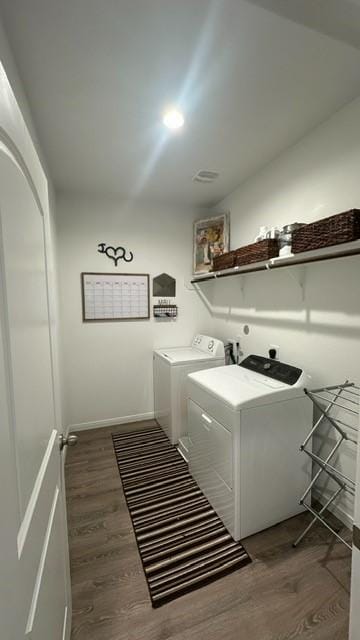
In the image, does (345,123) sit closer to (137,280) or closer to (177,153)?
(177,153)

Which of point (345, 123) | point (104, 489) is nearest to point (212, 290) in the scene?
point (345, 123)

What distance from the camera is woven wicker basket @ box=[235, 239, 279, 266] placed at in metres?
1.80

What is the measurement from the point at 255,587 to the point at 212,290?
2.60m

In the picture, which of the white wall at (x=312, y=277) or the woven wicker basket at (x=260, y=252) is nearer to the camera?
the white wall at (x=312, y=277)

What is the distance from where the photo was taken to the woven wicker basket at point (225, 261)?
2256 millimetres

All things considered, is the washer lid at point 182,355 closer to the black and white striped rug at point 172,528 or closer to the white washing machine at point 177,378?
the white washing machine at point 177,378

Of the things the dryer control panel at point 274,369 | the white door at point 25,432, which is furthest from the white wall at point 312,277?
the white door at point 25,432

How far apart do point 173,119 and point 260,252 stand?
1.01m

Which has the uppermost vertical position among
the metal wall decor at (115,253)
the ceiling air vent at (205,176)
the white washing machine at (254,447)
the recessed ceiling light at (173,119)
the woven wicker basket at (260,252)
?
the ceiling air vent at (205,176)

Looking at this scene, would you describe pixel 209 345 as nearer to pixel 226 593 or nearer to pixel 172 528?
pixel 172 528

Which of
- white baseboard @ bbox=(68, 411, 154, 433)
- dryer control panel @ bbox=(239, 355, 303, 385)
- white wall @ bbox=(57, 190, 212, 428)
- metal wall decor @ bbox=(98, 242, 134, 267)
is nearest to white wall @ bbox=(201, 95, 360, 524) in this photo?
dryer control panel @ bbox=(239, 355, 303, 385)

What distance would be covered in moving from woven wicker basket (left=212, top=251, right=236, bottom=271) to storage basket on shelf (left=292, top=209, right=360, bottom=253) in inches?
27.3

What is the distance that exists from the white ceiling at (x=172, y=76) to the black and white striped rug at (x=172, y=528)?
87.7 inches

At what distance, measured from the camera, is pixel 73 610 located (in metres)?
1.25
